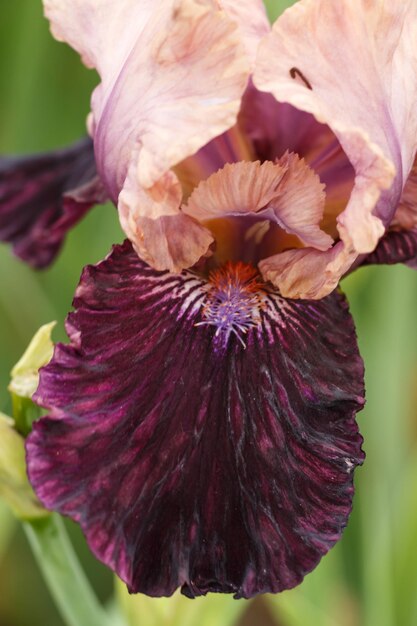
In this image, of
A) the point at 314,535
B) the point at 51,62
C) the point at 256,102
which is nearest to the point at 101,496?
the point at 314,535

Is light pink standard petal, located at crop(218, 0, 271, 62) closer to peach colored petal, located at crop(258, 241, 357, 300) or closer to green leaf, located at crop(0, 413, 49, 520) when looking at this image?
peach colored petal, located at crop(258, 241, 357, 300)

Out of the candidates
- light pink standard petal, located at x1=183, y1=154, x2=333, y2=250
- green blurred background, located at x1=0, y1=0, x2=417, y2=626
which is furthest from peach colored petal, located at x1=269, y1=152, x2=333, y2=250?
green blurred background, located at x1=0, y1=0, x2=417, y2=626

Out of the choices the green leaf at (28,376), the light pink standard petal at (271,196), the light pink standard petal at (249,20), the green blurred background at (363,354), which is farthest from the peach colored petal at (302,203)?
the green blurred background at (363,354)

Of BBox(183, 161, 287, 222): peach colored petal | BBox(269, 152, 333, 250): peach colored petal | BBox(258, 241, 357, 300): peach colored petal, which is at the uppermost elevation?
BBox(183, 161, 287, 222): peach colored petal

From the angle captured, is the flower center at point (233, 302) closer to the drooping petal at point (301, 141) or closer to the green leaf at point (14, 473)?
the drooping petal at point (301, 141)

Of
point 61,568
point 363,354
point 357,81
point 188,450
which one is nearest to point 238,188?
point 357,81

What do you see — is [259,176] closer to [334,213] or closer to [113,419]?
[334,213]

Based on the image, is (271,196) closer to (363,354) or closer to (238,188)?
(238,188)
